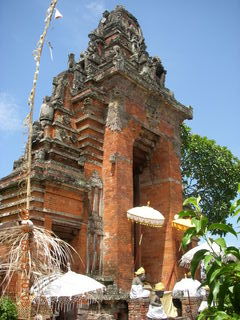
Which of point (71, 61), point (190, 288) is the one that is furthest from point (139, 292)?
point (71, 61)

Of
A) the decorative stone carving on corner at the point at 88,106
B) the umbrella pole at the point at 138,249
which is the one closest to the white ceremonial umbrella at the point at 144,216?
the umbrella pole at the point at 138,249

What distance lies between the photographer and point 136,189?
50.4 ft

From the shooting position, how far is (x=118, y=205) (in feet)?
38.0

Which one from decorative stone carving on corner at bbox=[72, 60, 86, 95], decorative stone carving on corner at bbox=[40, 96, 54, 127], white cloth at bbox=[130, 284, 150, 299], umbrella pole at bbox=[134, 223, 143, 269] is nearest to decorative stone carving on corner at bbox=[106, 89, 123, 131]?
decorative stone carving on corner at bbox=[72, 60, 86, 95]

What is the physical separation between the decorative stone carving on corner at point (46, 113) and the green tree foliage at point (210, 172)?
13.4 metres

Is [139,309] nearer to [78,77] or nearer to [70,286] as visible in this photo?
[70,286]

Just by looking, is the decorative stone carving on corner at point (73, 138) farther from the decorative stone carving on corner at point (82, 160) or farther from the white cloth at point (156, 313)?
the white cloth at point (156, 313)

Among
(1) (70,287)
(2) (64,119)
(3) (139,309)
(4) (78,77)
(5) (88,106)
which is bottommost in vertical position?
(3) (139,309)

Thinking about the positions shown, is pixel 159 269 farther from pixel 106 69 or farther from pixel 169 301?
pixel 106 69

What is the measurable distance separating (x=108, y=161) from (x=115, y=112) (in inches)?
72.5

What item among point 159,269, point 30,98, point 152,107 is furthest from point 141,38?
point 30,98

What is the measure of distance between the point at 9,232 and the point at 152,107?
10432mm

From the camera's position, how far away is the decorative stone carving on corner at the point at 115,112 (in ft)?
41.6

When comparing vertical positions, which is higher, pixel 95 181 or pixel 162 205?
pixel 95 181
